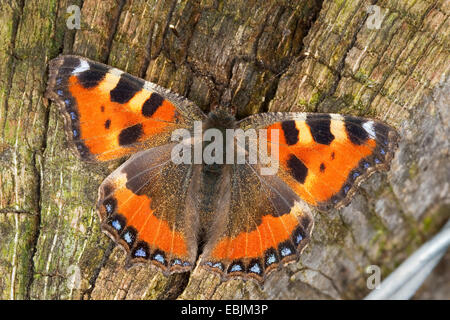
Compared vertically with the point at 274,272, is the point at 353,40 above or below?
above

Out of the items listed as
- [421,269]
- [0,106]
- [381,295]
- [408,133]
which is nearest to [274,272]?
[381,295]

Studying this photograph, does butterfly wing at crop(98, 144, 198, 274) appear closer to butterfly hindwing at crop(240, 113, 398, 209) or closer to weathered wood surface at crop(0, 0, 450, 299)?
weathered wood surface at crop(0, 0, 450, 299)

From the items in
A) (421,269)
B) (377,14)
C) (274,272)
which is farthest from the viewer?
(274,272)

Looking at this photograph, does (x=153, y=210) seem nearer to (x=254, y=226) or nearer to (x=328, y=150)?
(x=254, y=226)

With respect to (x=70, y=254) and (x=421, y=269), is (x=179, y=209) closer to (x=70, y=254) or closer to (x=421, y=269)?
(x=70, y=254)

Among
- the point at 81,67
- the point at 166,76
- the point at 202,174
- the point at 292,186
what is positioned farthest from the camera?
the point at 202,174

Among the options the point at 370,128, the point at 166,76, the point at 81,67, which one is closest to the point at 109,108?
the point at 81,67

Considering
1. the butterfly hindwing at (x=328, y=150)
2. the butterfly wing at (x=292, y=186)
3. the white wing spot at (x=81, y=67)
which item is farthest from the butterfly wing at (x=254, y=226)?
the white wing spot at (x=81, y=67)
